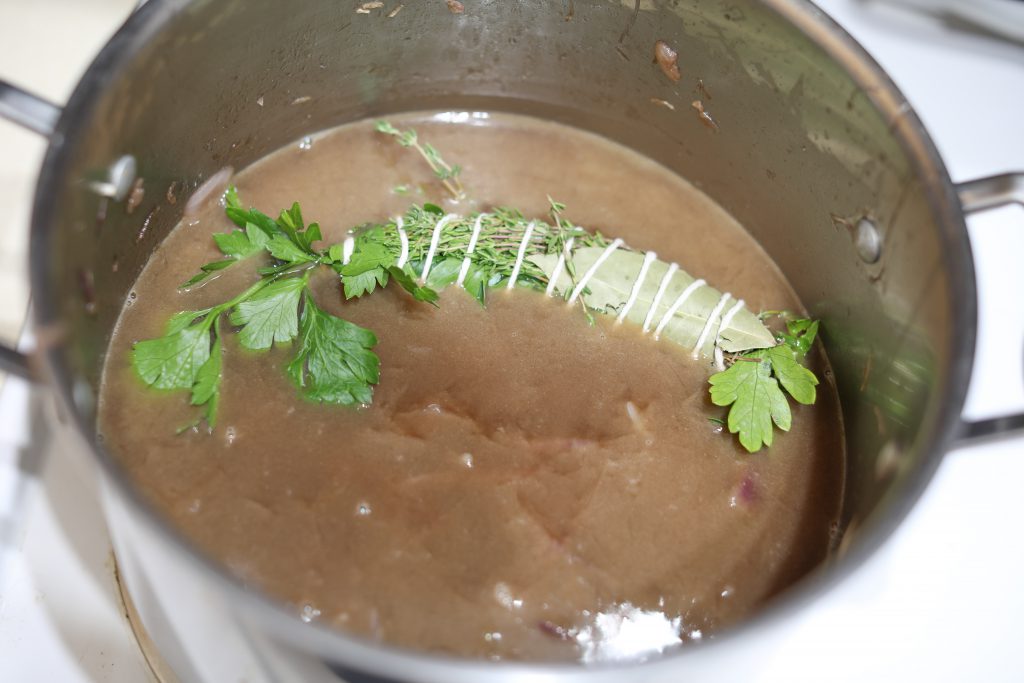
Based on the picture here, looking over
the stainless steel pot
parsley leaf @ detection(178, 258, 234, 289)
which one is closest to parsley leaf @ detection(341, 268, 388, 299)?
parsley leaf @ detection(178, 258, 234, 289)

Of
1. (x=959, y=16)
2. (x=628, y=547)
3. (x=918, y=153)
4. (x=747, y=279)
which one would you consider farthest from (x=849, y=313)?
(x=959, y=16)

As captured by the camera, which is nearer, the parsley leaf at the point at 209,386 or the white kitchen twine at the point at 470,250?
the parsley leaf at the point at 209,386

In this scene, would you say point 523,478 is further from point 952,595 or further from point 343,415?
point 952,595

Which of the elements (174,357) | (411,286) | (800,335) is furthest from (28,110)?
(800,335)

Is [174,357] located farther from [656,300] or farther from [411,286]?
[656,300]

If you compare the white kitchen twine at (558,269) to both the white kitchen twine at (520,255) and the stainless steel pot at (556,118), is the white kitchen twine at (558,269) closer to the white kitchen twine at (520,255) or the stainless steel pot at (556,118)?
the white kitchen twine at (520,255)

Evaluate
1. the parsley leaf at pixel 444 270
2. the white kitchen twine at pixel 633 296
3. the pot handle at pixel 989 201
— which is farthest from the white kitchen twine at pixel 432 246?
the pot handle at pixel 989 201
